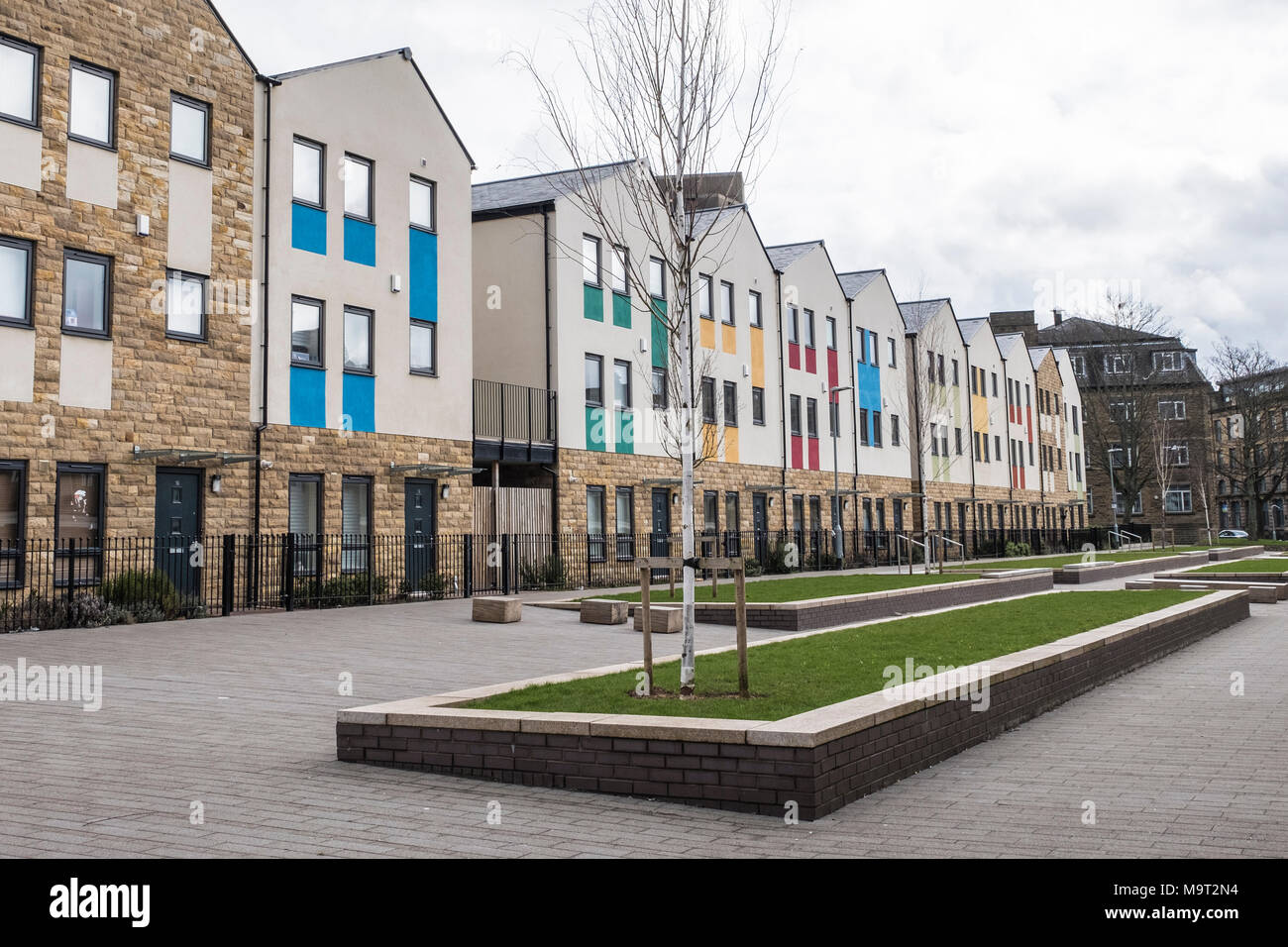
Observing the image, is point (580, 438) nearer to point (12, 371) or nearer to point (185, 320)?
point (185, 320)

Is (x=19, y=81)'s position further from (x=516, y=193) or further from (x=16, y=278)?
(x=516, y=193)

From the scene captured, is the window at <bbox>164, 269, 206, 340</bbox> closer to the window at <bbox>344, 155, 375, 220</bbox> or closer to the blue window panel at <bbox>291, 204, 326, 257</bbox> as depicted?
the blue window panel at <bbox>291, 204, 326, 257</bbox>

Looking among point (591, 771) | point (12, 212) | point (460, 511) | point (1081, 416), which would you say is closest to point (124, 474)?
point (12, 212)

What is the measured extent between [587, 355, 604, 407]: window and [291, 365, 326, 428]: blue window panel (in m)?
8.74

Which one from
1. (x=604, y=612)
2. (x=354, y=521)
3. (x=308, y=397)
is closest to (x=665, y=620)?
(x=604, y=612)

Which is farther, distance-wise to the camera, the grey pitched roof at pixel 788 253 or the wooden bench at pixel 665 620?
the grey pitched roof at pixel 788 253

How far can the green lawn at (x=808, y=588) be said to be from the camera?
19188mm

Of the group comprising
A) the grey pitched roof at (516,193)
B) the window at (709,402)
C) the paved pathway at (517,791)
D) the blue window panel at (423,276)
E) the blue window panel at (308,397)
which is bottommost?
the paved pathway at (517,791)

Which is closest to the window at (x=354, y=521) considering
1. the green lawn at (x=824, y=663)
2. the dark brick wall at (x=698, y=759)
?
the green lawn at (x=824, y=663)

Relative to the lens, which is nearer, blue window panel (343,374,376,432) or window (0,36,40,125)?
window (0,36,40,125)

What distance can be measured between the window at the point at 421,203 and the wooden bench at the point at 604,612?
10853 millimetres

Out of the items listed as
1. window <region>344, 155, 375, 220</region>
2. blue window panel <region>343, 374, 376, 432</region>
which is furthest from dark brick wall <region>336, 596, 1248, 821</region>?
window <region>344, 155, 375, 220</region>

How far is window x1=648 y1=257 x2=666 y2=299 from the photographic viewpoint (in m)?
33.0

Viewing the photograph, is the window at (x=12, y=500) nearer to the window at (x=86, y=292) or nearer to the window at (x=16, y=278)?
the window at (x=16, y=278)
